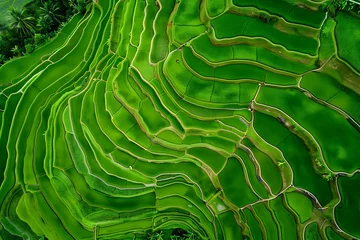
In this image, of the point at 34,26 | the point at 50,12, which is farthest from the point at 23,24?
the point at 50,12

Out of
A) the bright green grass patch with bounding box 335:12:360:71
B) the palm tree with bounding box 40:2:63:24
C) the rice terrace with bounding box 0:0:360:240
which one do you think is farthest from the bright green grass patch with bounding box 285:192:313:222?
the palm tree with bounding box 40:2:63:24

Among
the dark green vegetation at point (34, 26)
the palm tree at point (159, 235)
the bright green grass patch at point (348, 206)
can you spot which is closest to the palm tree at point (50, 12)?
the dark green vegetation at point (34, 26)

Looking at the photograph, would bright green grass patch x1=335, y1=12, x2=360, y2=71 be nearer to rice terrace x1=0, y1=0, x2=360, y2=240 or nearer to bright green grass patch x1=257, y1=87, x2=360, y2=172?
rice terrace x1=0, y1=0, x2=360, y2=240

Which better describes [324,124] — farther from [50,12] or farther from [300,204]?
[50,12]

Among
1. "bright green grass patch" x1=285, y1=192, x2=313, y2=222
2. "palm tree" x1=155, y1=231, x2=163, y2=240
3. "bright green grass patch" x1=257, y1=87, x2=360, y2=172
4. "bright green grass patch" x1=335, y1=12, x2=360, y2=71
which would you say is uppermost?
"bright green grass patch" x1=335, y1=12, x2=360, y2=71

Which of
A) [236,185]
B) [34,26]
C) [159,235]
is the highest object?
[34,26]
